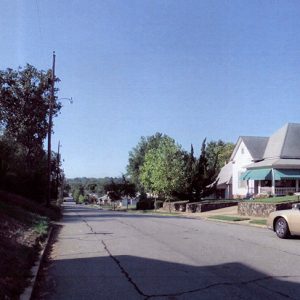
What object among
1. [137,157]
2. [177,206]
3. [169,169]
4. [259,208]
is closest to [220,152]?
[137,157]

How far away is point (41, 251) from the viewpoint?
11594mm

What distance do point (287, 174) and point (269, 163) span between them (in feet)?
6.47

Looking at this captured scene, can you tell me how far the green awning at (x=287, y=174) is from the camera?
121 feet

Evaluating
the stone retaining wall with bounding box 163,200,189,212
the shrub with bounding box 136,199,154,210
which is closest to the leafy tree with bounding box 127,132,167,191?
the shrub with bounding box 136,199,154,210

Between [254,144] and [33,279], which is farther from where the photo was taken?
[254,144]

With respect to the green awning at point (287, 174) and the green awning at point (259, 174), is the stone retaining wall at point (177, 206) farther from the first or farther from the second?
the green awning at point (287, 174)

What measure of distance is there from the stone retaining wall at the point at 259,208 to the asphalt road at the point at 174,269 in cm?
1122

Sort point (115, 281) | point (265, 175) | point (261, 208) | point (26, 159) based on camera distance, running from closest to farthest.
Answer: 1. point (115, 281)
2. point (261, 208)
3. point (265, 175)
4. point (26, 159)

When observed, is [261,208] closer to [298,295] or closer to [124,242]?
[124,242]

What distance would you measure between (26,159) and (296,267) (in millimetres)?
38451

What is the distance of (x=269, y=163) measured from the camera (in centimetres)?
3884

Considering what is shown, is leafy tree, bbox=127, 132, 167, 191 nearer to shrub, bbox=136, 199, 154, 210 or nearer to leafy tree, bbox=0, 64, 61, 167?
shrub, bbox=136, 199, 154, 210

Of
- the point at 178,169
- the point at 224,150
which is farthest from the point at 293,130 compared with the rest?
the point at 224,150

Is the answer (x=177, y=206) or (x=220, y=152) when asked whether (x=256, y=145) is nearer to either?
(x=177, y=206)
